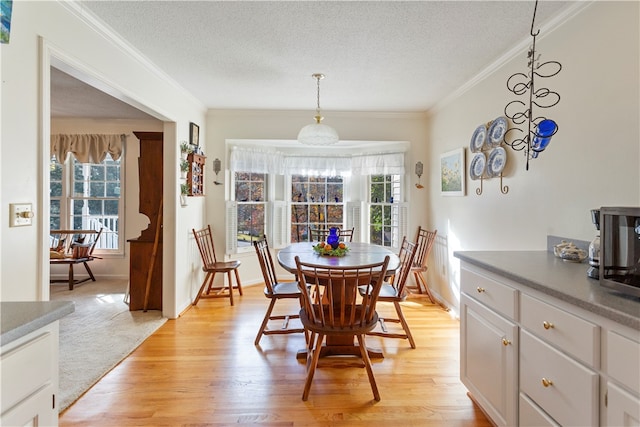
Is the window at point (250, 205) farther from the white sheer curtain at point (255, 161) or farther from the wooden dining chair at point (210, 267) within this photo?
the wooden dining chair at point (210, 267)

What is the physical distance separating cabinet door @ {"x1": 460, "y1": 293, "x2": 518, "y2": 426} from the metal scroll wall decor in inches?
41.1

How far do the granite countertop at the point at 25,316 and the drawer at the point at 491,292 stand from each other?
1839mm

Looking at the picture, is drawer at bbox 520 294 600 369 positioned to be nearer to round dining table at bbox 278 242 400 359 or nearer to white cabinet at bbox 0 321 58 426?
round dining table at bbox 278 242 400 359

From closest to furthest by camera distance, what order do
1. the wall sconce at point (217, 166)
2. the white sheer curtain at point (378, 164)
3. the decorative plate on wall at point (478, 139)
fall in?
1. the decorative plate on wall at point (478, 139)
2. the wall sconce at point (217, 166)
3. the white sheer curtain at point (378, 164)

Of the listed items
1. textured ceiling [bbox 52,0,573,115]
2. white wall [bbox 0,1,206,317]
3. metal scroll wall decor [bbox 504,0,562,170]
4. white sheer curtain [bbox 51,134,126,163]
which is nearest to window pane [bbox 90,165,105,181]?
white sheer curtain [bbox 51,134,126,163]

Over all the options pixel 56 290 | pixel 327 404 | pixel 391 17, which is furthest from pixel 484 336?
pixel 56 290

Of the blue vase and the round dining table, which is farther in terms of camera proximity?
the round dining table

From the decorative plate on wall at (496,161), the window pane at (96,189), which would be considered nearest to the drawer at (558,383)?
the decorative plate on wall at (496,161)

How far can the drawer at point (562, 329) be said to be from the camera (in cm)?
108

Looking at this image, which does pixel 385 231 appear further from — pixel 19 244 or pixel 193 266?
pixel 19 244

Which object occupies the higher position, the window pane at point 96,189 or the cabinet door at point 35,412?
the window pane at point 96,189

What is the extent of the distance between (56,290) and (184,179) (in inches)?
107

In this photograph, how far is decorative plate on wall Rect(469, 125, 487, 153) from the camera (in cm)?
285

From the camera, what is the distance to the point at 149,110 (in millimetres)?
2918
